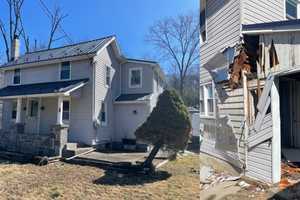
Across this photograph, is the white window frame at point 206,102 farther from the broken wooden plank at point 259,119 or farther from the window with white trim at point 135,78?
the window with white trim at point 135,78

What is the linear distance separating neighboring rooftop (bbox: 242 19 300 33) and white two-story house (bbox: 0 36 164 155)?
2742 mm

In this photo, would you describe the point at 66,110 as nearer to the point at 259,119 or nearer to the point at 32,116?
the point at 32,116

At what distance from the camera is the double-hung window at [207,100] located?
99 centimetres

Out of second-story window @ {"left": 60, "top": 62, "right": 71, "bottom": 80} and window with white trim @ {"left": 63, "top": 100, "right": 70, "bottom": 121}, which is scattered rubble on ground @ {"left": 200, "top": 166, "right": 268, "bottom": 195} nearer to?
window with white trim @ {"left": 63, "top": 100, "right": 70, "bottom": 121}

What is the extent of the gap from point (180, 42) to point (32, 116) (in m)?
5.81

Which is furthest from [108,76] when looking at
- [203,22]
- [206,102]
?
[206,102]

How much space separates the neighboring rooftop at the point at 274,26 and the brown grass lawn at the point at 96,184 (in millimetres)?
1846

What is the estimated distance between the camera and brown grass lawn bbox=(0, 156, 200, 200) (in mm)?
2982

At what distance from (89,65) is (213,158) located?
4779mm

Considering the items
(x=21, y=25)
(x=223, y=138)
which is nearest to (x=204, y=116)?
(x=223, y=138)

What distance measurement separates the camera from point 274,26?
2.85ft

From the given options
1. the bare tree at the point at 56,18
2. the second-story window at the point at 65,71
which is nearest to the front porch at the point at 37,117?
the second-story window at the point at 65,71

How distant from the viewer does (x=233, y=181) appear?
92 centimetres

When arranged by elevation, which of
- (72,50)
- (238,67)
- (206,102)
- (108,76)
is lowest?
(206,102)
